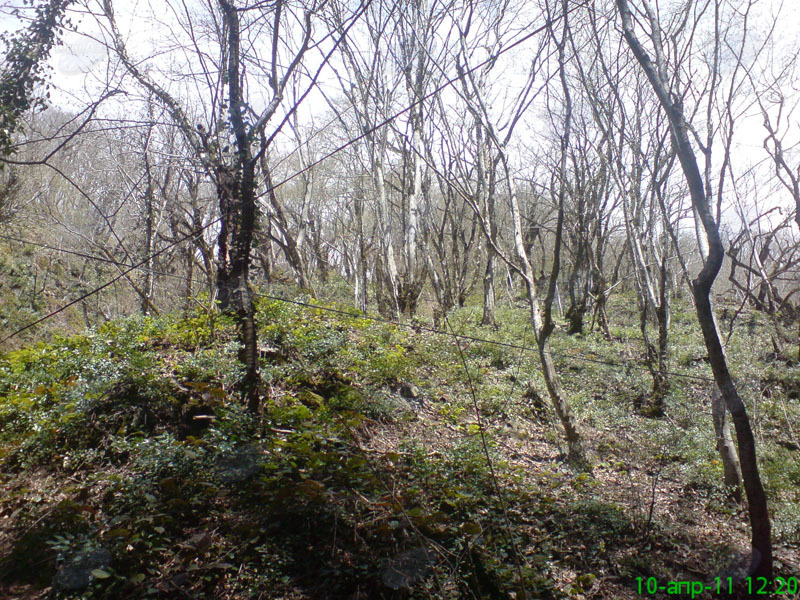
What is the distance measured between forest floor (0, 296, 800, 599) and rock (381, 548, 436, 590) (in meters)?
0.01

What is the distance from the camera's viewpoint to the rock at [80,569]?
2682mm

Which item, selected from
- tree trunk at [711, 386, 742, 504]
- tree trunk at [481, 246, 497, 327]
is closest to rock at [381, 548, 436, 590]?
tree trunk at [711, 386, 742, 504]

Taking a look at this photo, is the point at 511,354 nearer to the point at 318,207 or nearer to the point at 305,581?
the point at 305,581

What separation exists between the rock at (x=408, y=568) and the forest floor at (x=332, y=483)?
0.04 feet

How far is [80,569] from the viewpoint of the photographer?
9.07 ft

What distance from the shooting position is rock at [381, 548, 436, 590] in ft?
9.71

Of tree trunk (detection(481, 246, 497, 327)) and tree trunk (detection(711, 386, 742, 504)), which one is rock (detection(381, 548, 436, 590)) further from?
tree trunk (detection(481, 246, 497, 327))

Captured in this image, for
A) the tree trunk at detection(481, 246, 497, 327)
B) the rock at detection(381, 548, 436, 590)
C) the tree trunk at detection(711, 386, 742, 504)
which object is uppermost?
the tree trunk at detection(481, 246, 497, 327)

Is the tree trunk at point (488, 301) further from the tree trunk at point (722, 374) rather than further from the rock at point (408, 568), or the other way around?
the rock at point (408, 568)

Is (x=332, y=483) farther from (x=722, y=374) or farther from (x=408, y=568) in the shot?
(x=722, y=374)

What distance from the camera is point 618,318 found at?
53.2ft

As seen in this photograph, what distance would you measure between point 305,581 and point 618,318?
15362mm

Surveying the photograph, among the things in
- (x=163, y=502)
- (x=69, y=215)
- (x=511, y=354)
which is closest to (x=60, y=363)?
(x=163, y=502)

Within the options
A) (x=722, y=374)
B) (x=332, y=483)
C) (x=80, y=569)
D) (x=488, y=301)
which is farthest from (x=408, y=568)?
(x=488, y=301)
